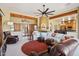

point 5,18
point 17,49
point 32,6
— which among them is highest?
point 32,6

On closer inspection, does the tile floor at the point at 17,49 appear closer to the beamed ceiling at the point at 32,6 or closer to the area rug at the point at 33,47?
the area rug at the point at 33,47

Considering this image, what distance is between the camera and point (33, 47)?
2.48 meters

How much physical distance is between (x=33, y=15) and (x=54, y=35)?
66cm

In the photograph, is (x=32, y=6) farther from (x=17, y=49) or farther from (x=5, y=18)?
(x=17, y=49)

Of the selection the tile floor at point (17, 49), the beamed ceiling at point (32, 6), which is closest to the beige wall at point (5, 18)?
the beamed ceiling at point (32, 6)

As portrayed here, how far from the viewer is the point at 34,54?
8.18ft

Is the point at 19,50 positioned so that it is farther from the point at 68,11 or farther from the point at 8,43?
the point at 68,11

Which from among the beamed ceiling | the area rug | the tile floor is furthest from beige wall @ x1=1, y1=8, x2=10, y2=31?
the area rug

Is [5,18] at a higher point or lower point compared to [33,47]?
higher

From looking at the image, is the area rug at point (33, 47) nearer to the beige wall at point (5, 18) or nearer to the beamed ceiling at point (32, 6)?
the beige wall at point (5, 18)

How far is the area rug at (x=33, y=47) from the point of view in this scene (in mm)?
2457

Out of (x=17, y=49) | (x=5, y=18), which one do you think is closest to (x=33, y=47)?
(x=17, y=49)

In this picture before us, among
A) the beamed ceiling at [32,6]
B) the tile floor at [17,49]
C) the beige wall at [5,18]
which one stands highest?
the beamed ceiling at [32,6]

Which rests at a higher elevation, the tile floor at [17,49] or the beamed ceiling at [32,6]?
the beamed ceiling at [32,6]
